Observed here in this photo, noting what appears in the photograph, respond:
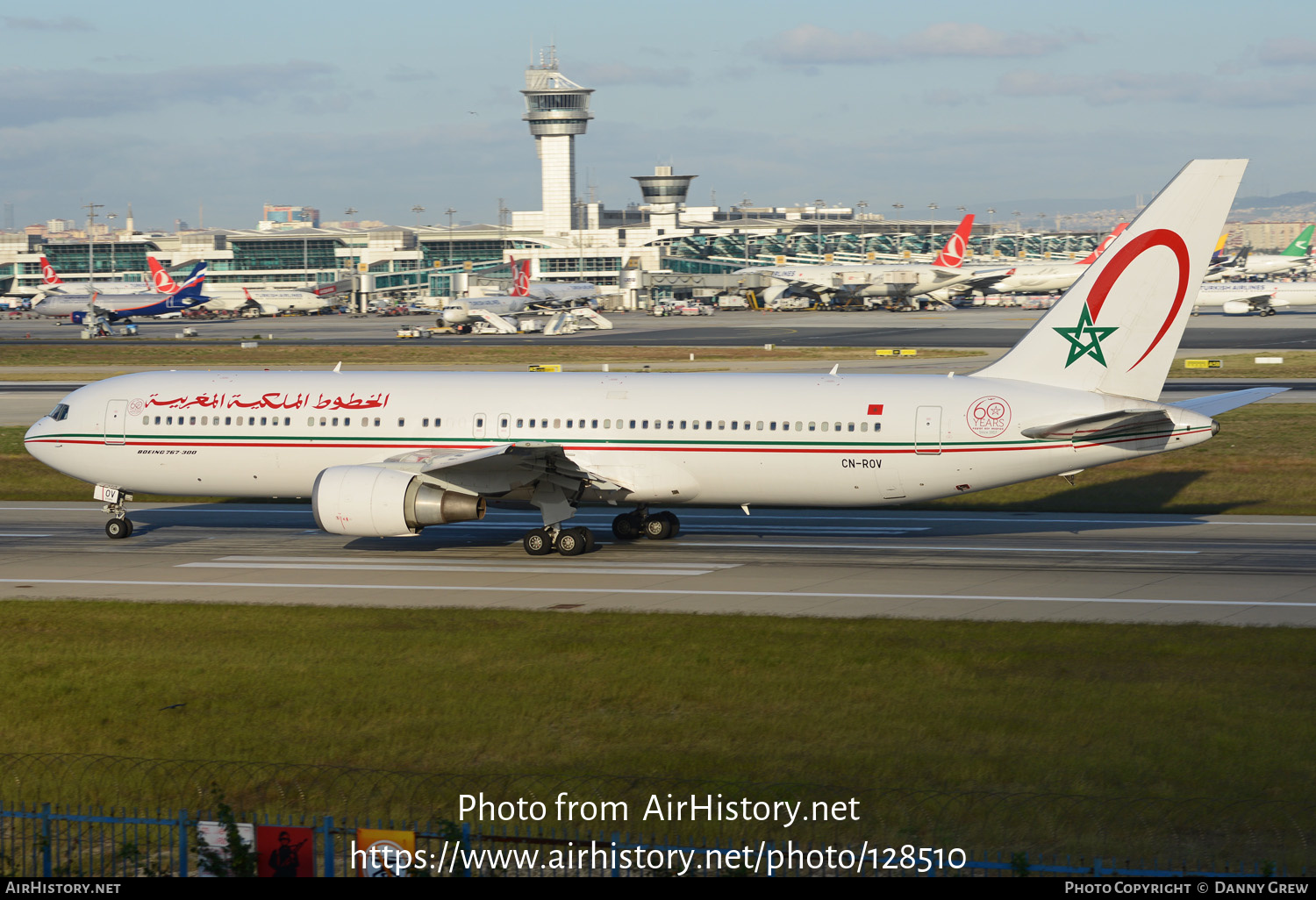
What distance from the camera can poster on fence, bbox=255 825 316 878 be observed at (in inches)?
426


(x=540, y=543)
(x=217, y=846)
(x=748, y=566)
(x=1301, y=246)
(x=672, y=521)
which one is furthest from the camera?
(x=1301, y=246)

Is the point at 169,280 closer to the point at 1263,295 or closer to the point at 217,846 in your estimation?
the point at 1263,295

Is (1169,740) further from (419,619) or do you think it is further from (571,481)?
(571,481)

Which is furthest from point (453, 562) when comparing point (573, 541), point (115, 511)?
point (115, 511)

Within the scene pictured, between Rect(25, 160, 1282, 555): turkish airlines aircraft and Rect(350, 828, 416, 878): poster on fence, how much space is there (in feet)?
64.9

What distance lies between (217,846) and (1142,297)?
25.5 metres

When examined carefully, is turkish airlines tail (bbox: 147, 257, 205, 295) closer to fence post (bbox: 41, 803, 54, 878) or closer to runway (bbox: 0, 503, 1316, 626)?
runway (bbox: 0, 503, 1316, 626)

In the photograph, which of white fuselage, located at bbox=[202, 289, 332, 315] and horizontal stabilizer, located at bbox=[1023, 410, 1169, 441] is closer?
horizontal stabilizer, located at bbox=[1023, 410, 1169, 441]

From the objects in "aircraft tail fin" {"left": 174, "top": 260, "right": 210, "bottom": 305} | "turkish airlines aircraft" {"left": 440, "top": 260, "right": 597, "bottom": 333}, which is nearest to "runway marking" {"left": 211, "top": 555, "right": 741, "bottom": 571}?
"turkish airlines aircraft" {"left": 440, "top": 260, "right": 597, "bottom": 333}

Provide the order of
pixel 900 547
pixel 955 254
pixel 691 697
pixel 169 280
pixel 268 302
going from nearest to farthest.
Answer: pixel 691 697, pixel 900 547, pixel 955 254, pixel 169 280, pixel 268 302

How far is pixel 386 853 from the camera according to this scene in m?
10.9

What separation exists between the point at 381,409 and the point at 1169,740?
2253cm

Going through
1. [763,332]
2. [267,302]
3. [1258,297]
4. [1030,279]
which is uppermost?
[1030,279]

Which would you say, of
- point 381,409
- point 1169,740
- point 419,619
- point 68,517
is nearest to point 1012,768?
point 1169,740
